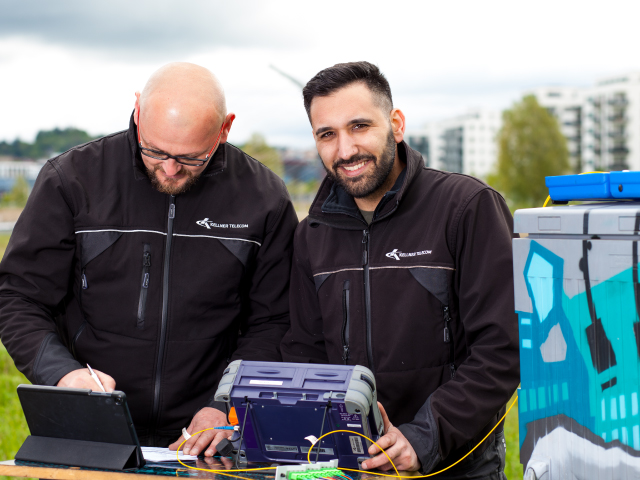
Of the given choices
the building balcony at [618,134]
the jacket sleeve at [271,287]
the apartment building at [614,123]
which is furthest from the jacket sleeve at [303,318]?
the building balcony at [618,134]

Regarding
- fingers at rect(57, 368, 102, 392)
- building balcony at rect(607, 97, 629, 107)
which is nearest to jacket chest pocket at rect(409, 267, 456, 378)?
fingers at rect(57, 368, 102, 392)

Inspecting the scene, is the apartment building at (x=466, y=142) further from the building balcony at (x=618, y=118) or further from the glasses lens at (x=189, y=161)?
the glasses lens at (x=189, y=161)

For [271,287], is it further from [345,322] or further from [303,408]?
[303,408]

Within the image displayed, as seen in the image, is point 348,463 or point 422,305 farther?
point 422,305

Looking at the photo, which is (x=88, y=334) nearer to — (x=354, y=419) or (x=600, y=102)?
(x=354, y=419)

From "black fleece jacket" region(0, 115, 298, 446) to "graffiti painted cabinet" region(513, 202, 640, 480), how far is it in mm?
1451

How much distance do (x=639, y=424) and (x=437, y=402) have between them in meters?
0.80

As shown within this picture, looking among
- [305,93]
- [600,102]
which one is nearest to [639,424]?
[305,93]

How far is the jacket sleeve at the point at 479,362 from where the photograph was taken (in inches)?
91.2

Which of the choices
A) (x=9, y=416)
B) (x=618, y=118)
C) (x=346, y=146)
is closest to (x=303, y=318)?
(x=346, y=146)

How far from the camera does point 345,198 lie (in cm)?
286

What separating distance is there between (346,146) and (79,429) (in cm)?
147

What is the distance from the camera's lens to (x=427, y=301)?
257 cm

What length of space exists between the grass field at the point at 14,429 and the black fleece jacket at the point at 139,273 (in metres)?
2.24
